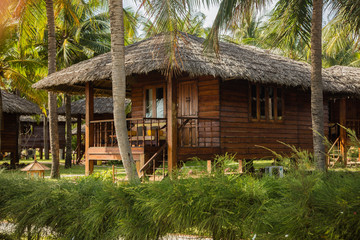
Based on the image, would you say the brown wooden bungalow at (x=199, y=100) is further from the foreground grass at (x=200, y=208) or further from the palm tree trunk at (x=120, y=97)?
the foreground grass at (x=200, y=208)

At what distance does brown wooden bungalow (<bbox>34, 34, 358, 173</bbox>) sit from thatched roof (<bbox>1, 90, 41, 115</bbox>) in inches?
245

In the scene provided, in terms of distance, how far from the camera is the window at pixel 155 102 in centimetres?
1369

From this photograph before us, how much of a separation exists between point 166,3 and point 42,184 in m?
4.05

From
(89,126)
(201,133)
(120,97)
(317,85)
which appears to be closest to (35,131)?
(89,126)

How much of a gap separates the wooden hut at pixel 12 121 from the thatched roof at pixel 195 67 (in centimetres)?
646

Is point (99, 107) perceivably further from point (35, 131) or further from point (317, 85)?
point (317, 85)

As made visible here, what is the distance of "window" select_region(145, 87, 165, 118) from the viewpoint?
13688 mm

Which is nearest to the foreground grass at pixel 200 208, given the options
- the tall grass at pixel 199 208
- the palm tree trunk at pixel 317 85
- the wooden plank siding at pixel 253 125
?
the tall grass at pixel 199 208

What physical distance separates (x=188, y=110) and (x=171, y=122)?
7.33 ft

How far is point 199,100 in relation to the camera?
42.4ft

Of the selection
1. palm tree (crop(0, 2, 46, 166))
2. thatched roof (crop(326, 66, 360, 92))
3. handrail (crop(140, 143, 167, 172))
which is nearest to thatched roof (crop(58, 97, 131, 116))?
palm tree (crop(0, 2, 46, 166))

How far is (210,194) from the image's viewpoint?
4492 millimetres

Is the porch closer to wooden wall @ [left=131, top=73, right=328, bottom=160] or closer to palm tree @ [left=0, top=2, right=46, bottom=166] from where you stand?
wooden wall @ [left=131, top=73, right=328, bottom=160]

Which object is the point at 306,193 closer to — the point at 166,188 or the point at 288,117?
the point at 166,188
